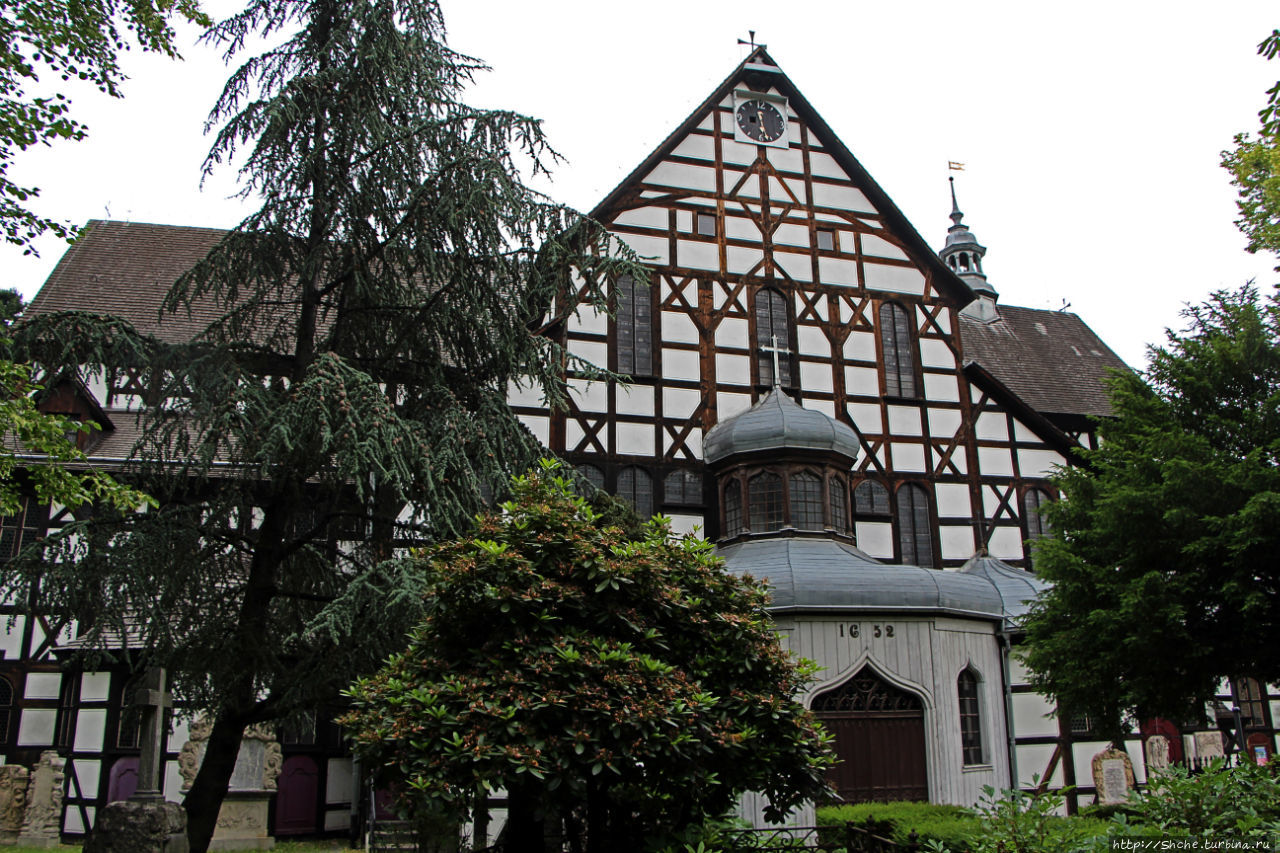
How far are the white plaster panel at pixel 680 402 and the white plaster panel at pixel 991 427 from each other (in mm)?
6209

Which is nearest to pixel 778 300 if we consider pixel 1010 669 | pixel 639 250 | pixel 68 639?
pixel 639 250

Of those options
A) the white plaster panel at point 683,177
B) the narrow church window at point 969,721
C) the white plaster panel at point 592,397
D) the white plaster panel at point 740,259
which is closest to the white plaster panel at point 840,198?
the white plaster panel at point 740,259

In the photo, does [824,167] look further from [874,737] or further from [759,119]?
[874,737]

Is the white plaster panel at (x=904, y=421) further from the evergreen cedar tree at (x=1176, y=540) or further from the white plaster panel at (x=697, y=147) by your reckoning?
the white plaster panel at (x=697, y=147)

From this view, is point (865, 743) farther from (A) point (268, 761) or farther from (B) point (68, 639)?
(B) point (68, 639)

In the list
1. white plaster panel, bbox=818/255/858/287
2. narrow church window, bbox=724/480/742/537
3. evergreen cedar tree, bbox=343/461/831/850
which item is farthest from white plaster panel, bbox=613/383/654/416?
evergreen cedar tree, bbox=343/461/831/850

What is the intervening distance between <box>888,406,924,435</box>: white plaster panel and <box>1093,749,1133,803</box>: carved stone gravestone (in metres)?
7.06

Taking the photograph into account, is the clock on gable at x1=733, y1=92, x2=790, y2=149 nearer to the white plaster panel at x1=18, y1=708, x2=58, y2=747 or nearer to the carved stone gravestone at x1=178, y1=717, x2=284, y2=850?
the carved stone gravestone at x1=178, y1=717, x2=284, y2=850

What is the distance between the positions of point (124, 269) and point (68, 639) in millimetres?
8682

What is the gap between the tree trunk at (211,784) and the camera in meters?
10.7

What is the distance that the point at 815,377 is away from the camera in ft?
71.8

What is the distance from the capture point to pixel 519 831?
9.25 metres

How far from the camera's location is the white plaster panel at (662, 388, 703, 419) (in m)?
20.8

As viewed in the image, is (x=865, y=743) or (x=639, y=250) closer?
(x=865, y=743)
